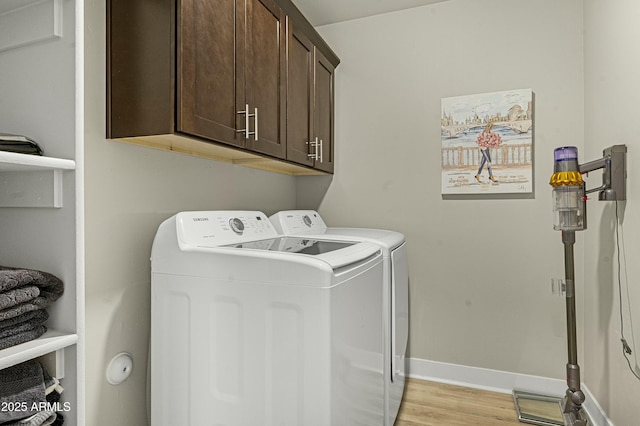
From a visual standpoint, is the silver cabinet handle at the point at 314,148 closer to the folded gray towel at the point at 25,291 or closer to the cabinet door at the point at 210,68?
the cabinet door at the point at 210,68

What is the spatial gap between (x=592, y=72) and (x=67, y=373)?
260 centimetres

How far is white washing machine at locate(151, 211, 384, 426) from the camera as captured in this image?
1176mm

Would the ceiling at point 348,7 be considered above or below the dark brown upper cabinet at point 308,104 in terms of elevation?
above

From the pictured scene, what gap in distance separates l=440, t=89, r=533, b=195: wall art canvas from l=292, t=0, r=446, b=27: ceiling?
2.31ft

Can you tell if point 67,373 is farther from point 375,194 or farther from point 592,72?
point 592,72

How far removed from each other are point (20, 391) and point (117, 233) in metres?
0.74

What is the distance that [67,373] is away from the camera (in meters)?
0.82

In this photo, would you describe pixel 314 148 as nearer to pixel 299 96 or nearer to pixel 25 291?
pixel 299 96

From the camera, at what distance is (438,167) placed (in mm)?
2514

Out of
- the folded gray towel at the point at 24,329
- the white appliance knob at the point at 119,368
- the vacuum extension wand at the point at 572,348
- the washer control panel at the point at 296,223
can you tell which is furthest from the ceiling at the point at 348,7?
the folded gray towel at the point at 24,329

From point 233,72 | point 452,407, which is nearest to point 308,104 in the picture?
point 233,72

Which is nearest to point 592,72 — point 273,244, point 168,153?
point 273,244

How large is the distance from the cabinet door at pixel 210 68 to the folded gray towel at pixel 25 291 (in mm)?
648

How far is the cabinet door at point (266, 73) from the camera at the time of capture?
167 cm
